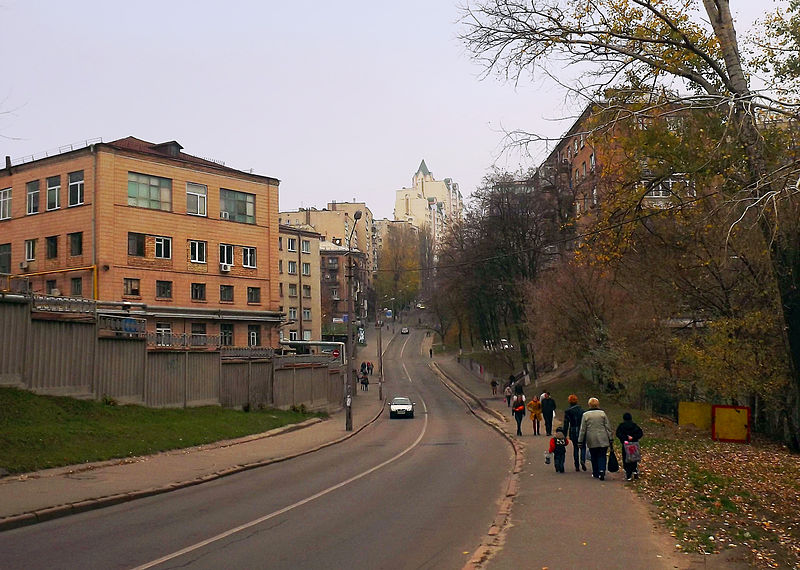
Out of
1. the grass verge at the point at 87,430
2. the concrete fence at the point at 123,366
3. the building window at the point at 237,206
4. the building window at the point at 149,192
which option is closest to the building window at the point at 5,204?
the building window at the point at 149,192

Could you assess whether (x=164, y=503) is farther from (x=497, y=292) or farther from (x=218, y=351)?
(x=497, y=292)

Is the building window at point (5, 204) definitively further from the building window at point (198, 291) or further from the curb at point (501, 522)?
the curb at point (501, 522)

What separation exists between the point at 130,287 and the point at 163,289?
6.68 ft

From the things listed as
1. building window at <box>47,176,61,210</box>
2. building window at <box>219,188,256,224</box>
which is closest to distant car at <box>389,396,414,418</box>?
building window at <box>219,188,256,224</box>

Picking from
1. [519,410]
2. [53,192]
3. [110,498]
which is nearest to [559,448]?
[110,498]

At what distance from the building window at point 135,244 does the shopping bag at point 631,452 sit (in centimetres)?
3341

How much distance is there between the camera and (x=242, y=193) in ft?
158

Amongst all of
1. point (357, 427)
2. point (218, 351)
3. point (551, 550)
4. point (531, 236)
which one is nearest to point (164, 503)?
point (551, 550)

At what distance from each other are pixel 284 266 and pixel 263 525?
6553 cm

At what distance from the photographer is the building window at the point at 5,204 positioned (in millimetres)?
44531

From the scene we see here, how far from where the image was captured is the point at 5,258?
44.6 m

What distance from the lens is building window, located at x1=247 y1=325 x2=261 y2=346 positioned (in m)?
47.8

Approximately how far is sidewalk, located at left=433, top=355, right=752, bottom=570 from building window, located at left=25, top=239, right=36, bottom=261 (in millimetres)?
35485

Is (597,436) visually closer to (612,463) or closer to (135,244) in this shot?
(612,463)
